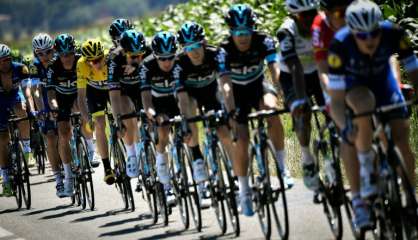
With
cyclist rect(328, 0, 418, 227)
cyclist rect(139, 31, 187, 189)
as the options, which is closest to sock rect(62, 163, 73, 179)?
cyclist rect(139, 31, 187, 189)

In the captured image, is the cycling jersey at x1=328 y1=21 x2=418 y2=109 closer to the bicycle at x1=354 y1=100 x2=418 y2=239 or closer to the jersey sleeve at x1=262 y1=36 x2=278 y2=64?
the bicycle at x1=354 y1=100 x2=418 y2=239

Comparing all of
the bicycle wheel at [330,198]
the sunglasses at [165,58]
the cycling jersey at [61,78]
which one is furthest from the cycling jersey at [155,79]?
the cycling jersey at [61,78]

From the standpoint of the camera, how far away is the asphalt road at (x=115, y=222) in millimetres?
11323

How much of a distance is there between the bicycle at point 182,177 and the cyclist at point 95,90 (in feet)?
8.07

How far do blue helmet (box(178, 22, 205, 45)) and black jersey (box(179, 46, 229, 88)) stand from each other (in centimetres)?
19

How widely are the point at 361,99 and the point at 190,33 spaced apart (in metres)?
3.19

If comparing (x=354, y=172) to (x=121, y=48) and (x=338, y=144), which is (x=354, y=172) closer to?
(x=338, y=144)

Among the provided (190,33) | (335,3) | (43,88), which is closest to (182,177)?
(190,33)

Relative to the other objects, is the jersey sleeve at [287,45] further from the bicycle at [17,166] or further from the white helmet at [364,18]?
the bicycle at [17,166]

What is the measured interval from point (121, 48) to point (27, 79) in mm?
2960

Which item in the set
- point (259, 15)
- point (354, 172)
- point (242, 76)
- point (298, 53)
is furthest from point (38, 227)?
point (259, 15)

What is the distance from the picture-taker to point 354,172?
29.6ft

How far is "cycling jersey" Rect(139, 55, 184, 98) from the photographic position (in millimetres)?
12523

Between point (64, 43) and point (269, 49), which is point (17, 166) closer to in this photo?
point (64, 43)
